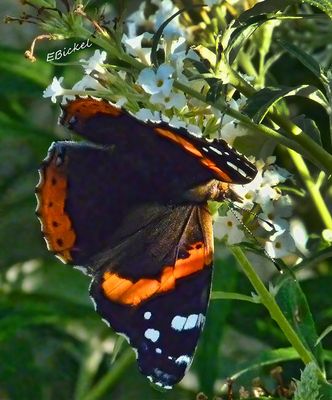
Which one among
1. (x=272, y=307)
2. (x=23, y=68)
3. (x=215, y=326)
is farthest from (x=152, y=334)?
(x=23, y=68)

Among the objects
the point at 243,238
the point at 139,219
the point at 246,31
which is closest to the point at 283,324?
the point at 243,238

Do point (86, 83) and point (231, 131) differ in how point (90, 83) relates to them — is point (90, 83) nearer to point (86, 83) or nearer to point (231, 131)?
point (86, 83)

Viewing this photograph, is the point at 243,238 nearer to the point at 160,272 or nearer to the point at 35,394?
the point at 160,272

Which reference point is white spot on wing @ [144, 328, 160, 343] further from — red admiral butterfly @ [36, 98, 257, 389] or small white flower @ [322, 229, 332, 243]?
small white flower @ [322, 229, 332, 243]

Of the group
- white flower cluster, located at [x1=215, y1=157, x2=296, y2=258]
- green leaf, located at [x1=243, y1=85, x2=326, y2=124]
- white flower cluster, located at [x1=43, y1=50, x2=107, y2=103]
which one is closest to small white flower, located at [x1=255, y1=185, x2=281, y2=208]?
white flower cluster, located at [x1=215, y1=157, x2=296, y2=258]

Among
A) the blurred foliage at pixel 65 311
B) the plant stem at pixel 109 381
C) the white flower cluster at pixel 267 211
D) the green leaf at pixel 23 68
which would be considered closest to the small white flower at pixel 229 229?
the white flower cluster at pixel 267 211

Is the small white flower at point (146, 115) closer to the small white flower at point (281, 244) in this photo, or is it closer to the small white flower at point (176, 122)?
the small white flower at point (176, 122)

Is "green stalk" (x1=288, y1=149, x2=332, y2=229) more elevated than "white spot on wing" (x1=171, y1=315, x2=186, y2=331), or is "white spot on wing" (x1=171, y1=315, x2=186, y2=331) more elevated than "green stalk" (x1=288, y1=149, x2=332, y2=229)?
"green stalk" (x1=288, y1=149, x2=332, y2=229)
